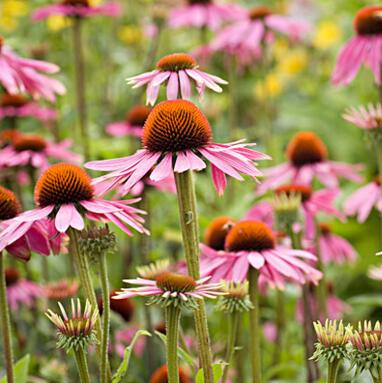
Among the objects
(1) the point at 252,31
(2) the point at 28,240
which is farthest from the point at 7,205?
(1) the point at 252,31

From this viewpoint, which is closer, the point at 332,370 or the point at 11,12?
the point at 332,370

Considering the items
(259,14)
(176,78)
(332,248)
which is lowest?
(332,248)

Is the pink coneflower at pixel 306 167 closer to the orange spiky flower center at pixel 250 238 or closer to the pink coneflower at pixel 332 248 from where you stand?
the pink coneflower at pixel 332 248

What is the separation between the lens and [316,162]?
2031 mm

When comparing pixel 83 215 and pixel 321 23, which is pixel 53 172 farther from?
pixel 321 23

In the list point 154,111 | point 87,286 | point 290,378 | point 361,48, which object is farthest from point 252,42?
point 87,286

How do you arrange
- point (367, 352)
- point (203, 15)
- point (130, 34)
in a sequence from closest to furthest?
point (367, 352) < point (203, 15) < point (130, 34)

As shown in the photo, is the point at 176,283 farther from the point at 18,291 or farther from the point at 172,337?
the point at 18,291

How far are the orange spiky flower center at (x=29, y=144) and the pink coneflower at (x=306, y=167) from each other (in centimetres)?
52

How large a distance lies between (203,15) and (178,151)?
168cm

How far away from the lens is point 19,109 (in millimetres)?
2293

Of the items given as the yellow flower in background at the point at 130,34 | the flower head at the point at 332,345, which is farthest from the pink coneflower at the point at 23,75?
the yellow flower in background at the point at 130,34

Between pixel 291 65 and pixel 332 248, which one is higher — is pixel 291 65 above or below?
above

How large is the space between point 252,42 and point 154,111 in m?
1.40
